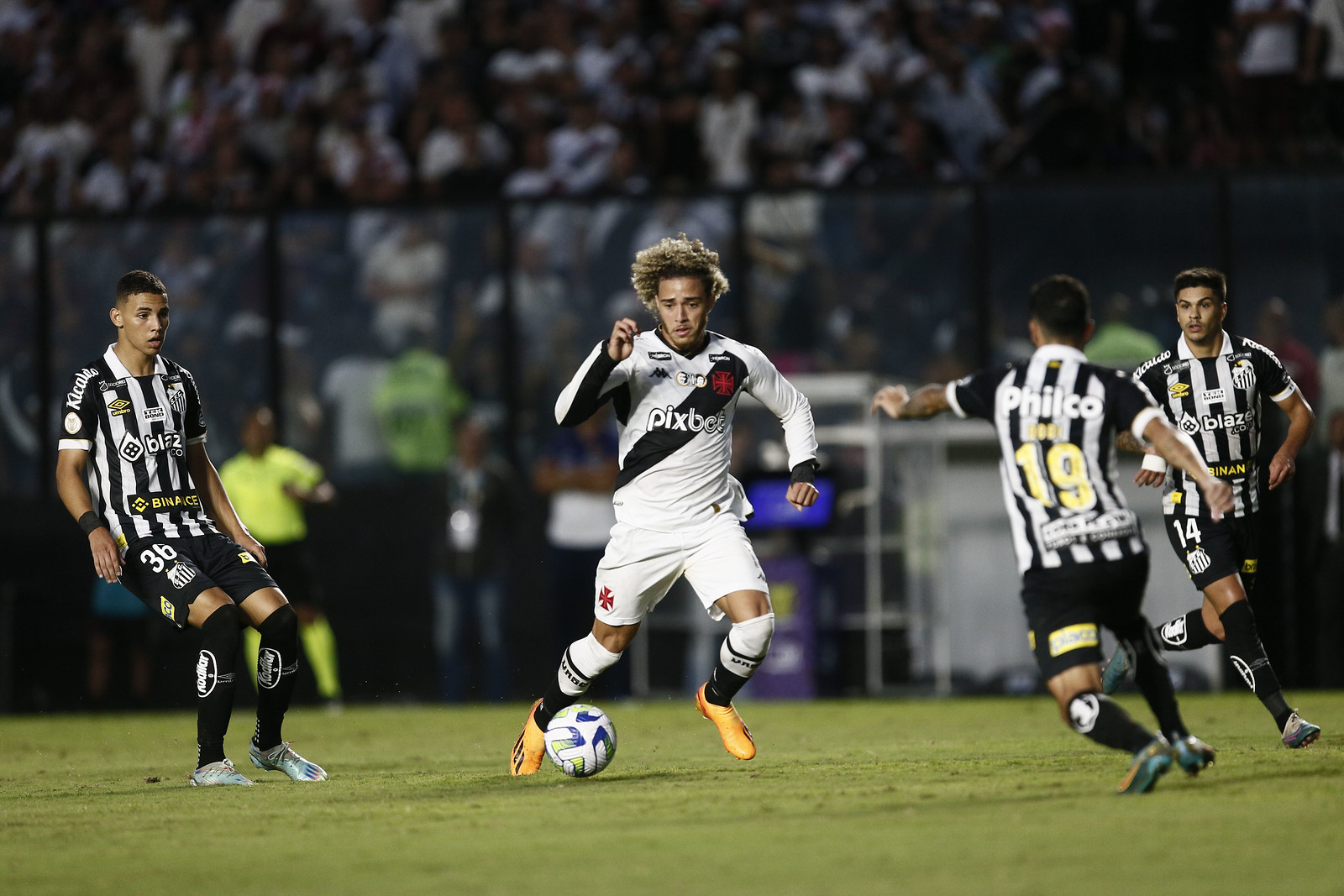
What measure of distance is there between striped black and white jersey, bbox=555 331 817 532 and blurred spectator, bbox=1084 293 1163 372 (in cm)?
699

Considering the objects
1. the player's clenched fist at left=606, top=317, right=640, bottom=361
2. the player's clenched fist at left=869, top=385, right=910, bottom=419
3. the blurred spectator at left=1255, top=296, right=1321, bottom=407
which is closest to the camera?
the player's clenched fist at left=869, top=385, right=910, bottom=419

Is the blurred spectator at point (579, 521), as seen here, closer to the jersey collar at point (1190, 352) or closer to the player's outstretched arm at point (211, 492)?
the player's outstretched arm at point (211, 492)

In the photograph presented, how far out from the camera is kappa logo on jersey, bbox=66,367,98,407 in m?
7.32

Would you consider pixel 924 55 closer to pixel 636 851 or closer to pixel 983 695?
pixel 983 695

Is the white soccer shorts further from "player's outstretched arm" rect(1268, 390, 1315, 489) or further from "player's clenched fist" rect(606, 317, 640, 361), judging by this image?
"player's outstretched arm" rect(1268, 390, 1315, 489)

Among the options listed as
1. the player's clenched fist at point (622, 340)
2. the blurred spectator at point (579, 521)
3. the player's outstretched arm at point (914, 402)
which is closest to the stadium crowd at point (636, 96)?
the blurred spectator at point (579, 521)

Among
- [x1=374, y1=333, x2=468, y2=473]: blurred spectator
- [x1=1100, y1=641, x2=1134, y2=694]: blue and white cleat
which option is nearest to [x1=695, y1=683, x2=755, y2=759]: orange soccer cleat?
[x1=1100, y1=641, x2=1134, y2=694]: blue and white cleat

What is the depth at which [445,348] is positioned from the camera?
14820 millimetres

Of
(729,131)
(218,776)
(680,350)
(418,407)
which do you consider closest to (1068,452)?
(680,350)

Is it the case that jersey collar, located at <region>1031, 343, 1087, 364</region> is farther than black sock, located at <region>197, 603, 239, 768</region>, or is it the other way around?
black sock, located at <region>197, 603, 239, 768</region>

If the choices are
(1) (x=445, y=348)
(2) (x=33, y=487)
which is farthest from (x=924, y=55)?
(2) (x=33, y=487)

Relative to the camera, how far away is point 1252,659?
24.8 ft

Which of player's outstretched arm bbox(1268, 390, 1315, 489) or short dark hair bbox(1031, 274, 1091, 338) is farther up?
short dark hair bbox(1031, 274, 1091, 338)

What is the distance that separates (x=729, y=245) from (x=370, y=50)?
4.61 metres
